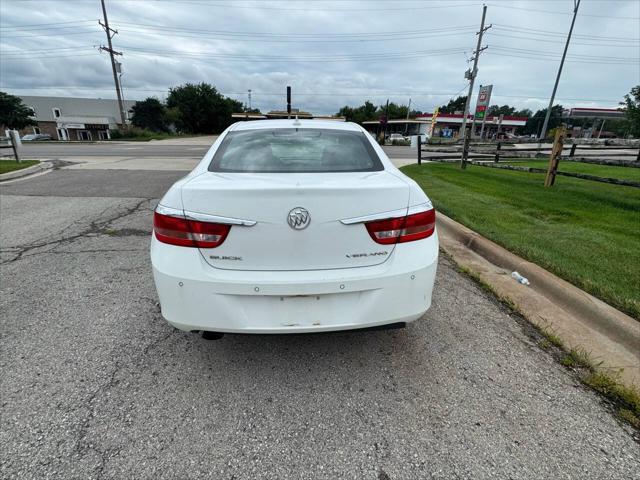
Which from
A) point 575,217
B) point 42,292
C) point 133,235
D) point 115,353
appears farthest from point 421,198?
point 575,217

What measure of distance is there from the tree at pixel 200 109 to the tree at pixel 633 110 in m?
59.3

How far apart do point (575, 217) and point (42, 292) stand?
7021mm

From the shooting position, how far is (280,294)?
186 centimetres

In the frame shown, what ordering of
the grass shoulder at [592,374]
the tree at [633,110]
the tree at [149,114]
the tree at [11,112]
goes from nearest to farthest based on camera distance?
the grass shoulder at [592,374], the tree at [633,110], the tree at [11,112], the tree at [149,114]

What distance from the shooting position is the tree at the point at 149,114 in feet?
189

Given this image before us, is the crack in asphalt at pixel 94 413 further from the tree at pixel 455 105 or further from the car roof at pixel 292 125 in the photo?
the tree at pixel 455 105

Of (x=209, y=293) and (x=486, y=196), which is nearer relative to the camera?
(x=209, y=293)

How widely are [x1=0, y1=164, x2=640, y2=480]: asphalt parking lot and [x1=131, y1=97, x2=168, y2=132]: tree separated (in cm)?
6446

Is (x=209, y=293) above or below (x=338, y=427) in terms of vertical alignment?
above

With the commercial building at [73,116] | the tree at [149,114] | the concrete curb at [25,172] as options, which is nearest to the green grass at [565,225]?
the concrete curb at [25,172]

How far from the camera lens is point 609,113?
61.8 meters

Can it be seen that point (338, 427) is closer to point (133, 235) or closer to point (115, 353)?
point (115, 353)

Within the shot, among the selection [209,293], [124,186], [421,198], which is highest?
[421,198]

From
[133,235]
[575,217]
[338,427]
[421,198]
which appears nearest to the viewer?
[338,427]
